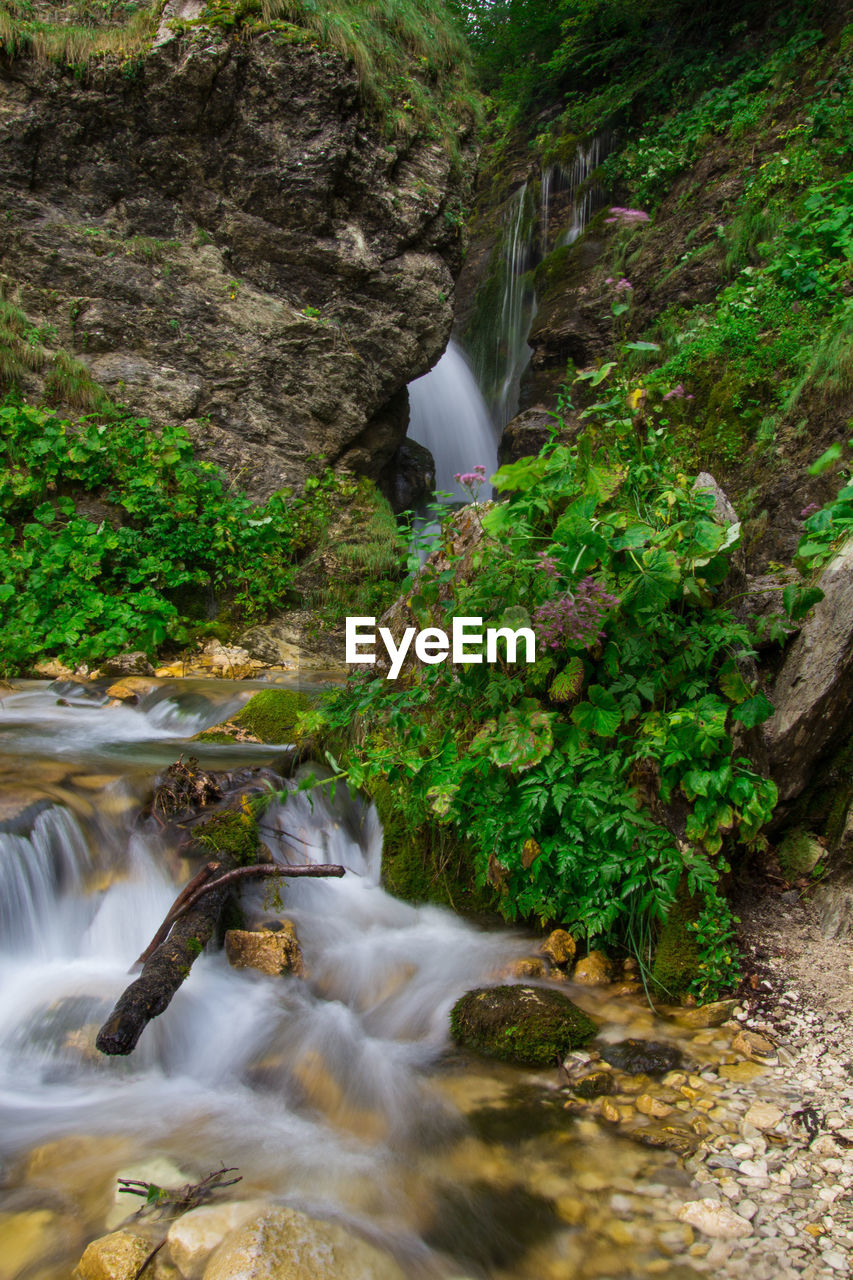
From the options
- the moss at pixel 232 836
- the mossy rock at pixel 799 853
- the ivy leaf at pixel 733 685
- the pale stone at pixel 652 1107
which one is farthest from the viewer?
the moss at pixel 232 836

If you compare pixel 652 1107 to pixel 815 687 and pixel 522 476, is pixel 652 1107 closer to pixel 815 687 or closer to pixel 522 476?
pixel 815 687

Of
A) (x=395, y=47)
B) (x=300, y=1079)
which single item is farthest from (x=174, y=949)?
(x=395, y=47)

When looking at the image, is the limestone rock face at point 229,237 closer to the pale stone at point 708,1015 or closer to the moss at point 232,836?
the moss at point 232,836

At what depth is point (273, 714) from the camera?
17.0ft

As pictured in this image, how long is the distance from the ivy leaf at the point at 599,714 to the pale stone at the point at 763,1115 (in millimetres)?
1241

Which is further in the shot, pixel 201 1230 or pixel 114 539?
pixel 114 539

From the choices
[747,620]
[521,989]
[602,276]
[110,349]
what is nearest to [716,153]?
[602,276]

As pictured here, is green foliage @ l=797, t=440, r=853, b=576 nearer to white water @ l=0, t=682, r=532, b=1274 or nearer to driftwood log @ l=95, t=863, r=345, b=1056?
white water @ l=0, t=682, r=532, b=1274

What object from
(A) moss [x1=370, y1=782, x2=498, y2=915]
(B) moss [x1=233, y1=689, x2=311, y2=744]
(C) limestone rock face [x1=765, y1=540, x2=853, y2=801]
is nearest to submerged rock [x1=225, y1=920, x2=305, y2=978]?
(A) moss [x1=370, y1=782, x2=498, y2=915]

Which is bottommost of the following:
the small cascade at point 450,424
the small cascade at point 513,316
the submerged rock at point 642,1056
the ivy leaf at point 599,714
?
the submerged rock at point 642,1056

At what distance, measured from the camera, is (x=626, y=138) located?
11312 millimetres

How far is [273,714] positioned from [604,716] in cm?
300

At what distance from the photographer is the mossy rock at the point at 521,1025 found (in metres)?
2.50

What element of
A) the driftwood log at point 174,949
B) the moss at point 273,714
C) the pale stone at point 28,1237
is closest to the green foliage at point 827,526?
the driftwood log at point 174,949
